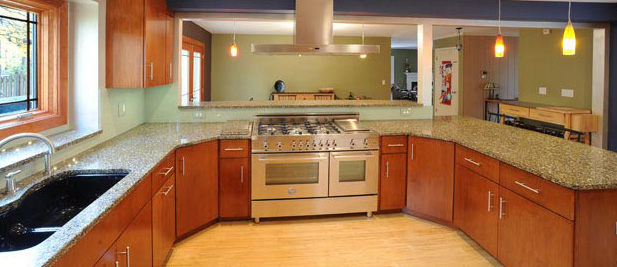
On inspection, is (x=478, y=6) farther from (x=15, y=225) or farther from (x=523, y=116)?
(x=15, y=225)

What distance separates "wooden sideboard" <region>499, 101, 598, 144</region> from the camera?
5.40 metres

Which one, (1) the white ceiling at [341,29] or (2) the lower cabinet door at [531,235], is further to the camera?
(1) the white ceiling at [341,29]

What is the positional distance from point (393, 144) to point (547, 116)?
344 centimetres

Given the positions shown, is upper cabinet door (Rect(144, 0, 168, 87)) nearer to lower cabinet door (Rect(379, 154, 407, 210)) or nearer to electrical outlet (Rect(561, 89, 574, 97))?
lower cabinet door (Rect(379, 154, 407, 210))

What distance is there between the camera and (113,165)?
2447 mm

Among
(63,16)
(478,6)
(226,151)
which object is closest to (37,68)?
(63,16)

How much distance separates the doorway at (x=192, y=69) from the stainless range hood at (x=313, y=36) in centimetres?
312

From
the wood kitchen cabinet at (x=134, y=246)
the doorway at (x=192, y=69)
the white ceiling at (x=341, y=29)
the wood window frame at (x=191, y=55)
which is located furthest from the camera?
the white ceiling at (x=341, y=29)

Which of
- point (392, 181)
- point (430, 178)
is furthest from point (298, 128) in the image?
point (430, 178)

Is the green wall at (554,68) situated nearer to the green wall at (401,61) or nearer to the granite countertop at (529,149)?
the granite countertop at (529,149)

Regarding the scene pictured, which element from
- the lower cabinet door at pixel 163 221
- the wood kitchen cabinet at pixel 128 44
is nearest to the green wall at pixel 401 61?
the wood kitchen cabinet at pixel 128 44

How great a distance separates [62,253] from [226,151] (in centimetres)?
241

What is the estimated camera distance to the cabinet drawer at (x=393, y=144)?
395cm

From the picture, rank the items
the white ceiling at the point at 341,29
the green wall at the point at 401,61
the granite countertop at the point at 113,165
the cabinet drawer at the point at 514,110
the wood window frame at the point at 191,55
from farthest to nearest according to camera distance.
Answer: the green wall at the point at 401,61 < the white ceiling at the point at 341,29 < the wood window frame at the point at 191,55 < the cabinet drawer at the point at 514,110 < the granite countertop at the point at 113,165
